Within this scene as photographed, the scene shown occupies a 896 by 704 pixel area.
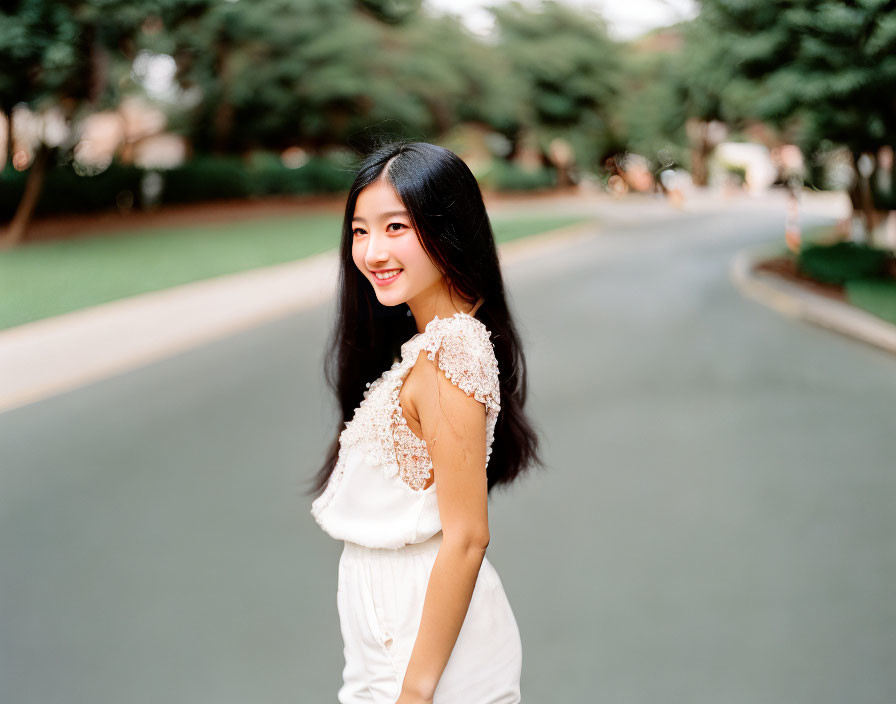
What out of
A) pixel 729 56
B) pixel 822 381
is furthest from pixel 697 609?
pixel 729 56

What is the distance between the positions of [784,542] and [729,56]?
11.2m

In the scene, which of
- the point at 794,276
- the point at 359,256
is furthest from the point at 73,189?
the point at 359,256

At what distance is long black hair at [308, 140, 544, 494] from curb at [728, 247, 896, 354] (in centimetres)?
871

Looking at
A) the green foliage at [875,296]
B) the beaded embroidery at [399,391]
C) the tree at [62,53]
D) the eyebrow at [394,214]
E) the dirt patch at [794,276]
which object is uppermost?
the tree at [62,53]

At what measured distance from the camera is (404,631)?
158 centimetres

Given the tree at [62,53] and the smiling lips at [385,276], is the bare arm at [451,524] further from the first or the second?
the tree at [62,53]

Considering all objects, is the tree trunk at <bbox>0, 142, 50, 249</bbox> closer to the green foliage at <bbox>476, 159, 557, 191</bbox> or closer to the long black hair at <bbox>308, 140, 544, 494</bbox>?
the long black hair at <bbox>308, 140, 544, 494</bbox>

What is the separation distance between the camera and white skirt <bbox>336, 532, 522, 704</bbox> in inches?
62.2

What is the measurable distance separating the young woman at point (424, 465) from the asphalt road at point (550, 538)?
45 centimetres

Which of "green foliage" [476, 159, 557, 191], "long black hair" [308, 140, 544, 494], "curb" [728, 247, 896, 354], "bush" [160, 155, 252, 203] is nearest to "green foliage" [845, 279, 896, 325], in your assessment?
"curb" [728, 247, 896, 354]

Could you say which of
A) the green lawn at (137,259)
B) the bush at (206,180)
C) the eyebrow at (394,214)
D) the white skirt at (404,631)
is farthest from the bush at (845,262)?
the bush at (206,180)

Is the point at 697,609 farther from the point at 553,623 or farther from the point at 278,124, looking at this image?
the point at 278,124

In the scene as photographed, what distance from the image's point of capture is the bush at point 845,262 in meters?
14.1

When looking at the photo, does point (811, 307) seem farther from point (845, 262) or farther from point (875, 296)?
point (845, 262)
